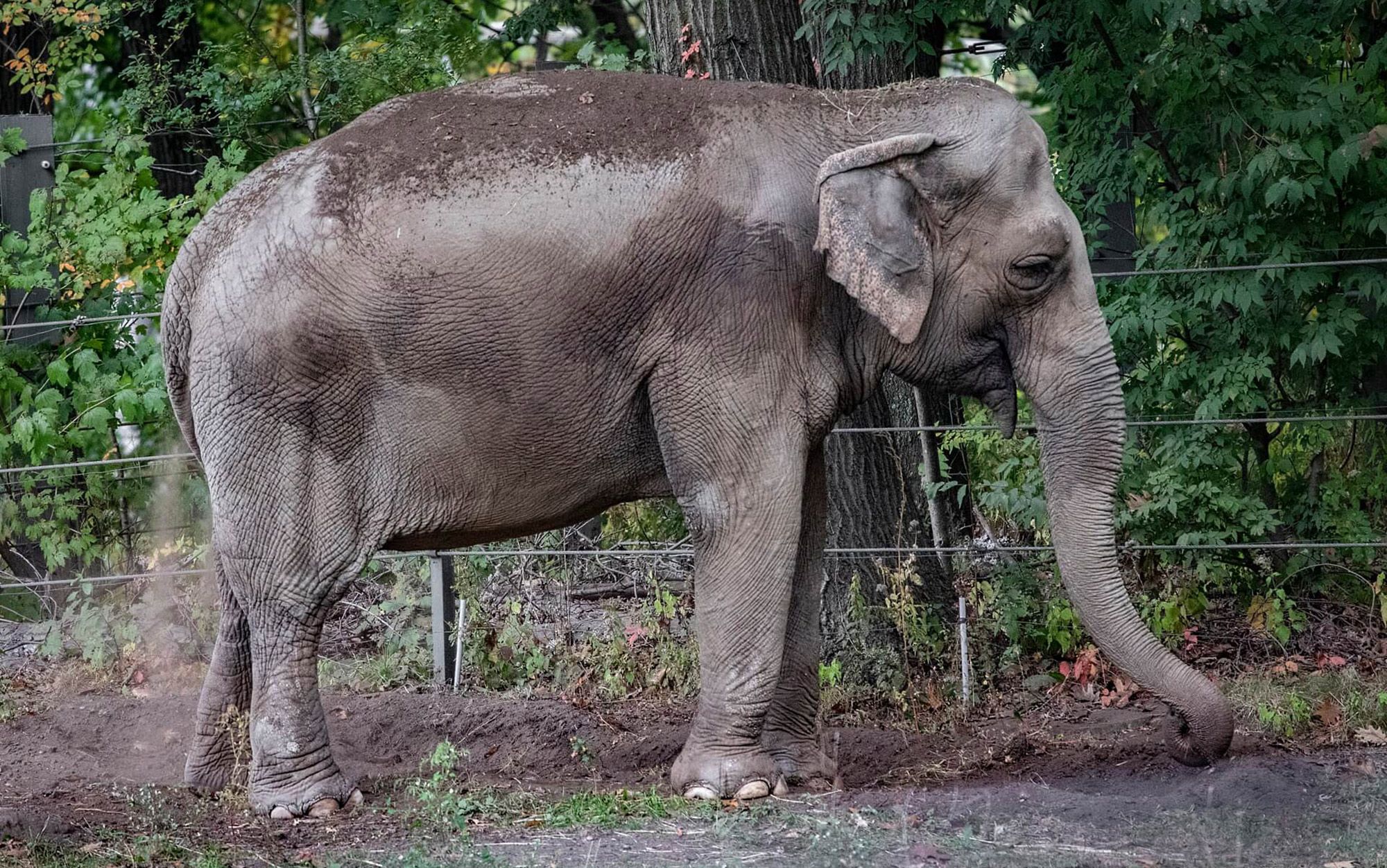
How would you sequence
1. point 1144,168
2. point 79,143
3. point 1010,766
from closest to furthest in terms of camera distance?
point 1010,766
point 1144,168
point 79,143

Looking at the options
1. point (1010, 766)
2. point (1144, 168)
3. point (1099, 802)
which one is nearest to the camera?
point (1099, 802)

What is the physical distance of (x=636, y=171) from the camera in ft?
18.9

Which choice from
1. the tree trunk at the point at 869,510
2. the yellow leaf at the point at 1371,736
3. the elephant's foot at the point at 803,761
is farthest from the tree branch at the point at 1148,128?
the elephant's foot at the point at 803,761

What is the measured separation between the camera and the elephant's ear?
5641mm

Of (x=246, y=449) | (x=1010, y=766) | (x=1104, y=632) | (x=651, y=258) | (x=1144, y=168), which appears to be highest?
(x=1144, y=168)

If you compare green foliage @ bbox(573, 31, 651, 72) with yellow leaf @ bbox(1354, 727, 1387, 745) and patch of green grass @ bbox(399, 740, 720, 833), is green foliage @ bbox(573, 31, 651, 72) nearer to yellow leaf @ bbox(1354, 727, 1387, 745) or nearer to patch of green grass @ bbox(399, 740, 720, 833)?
patch of green grass @ bbox(399, 740, 720, 833)

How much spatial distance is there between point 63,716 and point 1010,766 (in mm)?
4724

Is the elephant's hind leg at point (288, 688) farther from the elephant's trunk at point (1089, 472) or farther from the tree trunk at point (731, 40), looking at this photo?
the tree trunk at point (731, 40)

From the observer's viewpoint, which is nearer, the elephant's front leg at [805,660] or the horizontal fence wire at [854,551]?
the elephant's front leg at [805,660]

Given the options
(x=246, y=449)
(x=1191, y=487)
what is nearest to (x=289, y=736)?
(x=246, y=449)

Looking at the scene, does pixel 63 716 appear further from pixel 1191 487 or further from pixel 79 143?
pixel 1191 487

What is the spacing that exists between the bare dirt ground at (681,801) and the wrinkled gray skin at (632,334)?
14.8 inches

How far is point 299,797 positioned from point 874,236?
2963 mm

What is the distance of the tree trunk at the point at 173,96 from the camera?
11.0m
